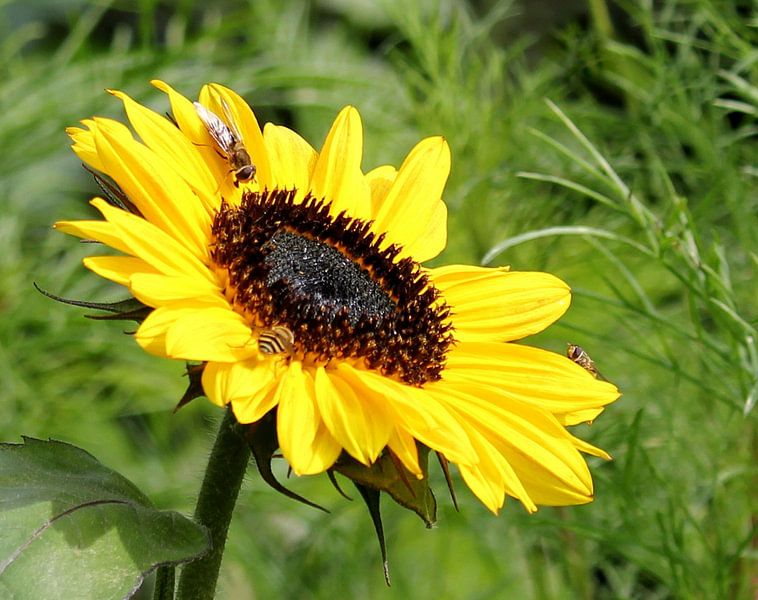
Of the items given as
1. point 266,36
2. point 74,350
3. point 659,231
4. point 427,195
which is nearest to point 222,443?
point 427,195

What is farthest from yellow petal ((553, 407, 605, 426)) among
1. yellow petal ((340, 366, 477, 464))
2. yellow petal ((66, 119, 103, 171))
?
yellow petal ((66, 119, 103, 171))

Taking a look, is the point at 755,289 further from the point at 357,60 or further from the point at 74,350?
the point at 357,60

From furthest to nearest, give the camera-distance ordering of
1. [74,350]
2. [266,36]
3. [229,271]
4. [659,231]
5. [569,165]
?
1. [266,36]
2. [74,350]
3. [569,165]
4. [659,231]
5. [229,271]

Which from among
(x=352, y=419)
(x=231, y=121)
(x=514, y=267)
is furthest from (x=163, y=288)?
(x=514, y=267)

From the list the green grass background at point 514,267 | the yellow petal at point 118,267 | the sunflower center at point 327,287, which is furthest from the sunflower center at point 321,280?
the green grass background at point 514,267

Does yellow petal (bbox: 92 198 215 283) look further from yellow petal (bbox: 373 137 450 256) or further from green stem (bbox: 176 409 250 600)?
yellow petal (bbox: 373 137 450 256)
